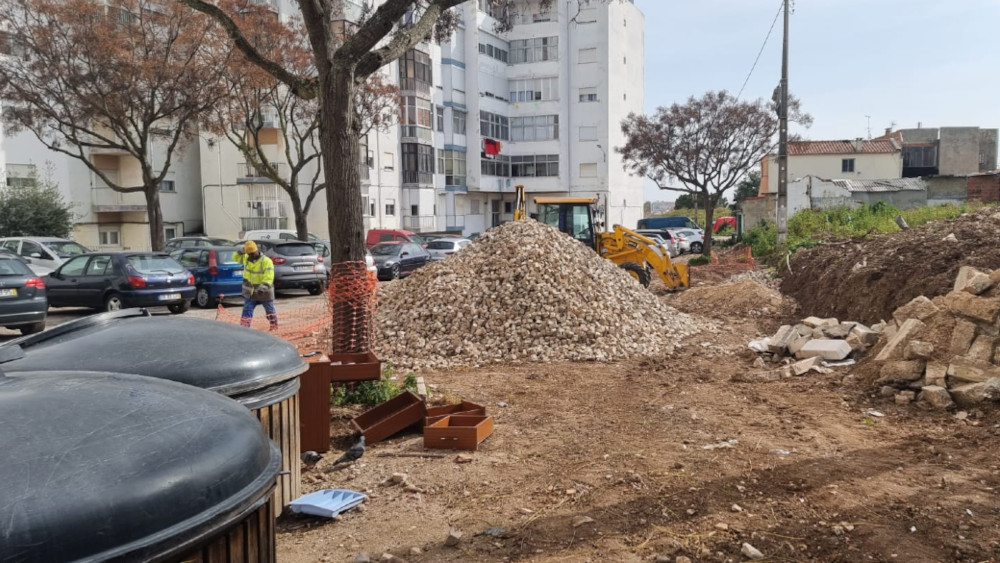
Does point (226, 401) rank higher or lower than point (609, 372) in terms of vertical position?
higher

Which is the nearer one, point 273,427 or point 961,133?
point 273,427

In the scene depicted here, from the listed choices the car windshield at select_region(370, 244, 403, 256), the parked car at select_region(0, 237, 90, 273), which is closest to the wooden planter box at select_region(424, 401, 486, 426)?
the parked car at select_region(0, 237, 90, 273)

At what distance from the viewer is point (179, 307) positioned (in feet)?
55.1

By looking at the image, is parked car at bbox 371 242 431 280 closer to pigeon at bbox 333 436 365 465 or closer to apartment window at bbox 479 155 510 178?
pigeon at bbox 333 436 365 465

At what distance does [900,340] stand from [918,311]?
2.69 ft

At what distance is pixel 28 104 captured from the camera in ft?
79.4

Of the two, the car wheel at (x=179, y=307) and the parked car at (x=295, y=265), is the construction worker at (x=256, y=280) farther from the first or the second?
the parked car at (x=295, y=265)

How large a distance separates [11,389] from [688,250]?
4213cm

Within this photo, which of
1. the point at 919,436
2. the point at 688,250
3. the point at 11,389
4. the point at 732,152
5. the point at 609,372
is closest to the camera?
the point at 11,389

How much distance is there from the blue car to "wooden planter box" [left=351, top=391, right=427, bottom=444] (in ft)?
40.1

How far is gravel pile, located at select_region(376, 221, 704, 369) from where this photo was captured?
10969mm

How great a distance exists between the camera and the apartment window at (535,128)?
54.3 m

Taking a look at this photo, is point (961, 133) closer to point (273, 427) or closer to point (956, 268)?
point (956, 268)

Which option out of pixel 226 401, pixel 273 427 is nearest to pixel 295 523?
pixel 273 427
